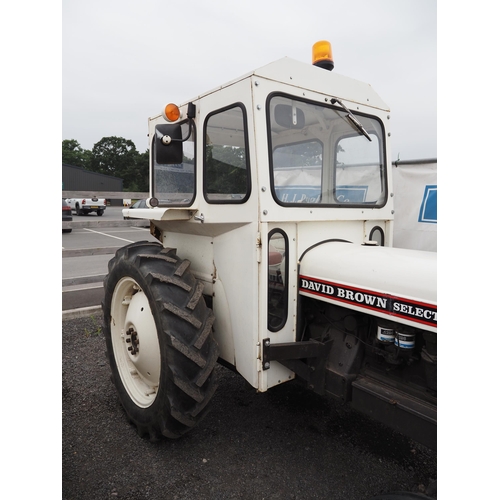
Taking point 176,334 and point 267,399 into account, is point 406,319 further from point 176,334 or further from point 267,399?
point 267,399

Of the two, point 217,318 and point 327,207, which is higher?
point 327,207

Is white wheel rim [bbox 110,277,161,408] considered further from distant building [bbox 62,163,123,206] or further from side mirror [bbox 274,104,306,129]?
distant building [bbox 62,163,123,206]

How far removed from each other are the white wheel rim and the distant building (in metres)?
31.0

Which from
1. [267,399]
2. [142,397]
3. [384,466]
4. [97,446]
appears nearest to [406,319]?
[384,466]

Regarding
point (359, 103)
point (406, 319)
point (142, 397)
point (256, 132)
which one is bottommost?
point (142, 397)

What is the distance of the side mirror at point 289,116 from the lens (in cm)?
241

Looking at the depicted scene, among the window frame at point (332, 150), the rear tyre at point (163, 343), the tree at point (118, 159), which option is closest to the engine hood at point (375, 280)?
the window frame at point (332, 150)

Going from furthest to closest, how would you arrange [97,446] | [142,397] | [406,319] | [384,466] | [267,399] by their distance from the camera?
1. [267,399]
2. [142,397]
3. [97,446]
4. [384,466]
5. [406,319]

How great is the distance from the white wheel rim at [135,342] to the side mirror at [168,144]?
91 centimetres

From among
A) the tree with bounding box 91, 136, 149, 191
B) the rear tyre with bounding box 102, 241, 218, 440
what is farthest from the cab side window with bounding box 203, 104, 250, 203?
the tree with bounding box 91, 136, 149, 191

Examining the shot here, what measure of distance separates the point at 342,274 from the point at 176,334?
1.03m

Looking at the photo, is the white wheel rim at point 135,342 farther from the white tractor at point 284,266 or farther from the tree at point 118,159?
the tree at point 118,159

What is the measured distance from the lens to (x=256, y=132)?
2.29 m

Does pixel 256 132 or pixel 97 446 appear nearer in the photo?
pixel 256 132
